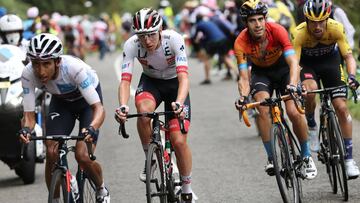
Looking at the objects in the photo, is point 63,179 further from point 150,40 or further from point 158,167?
point 150,40

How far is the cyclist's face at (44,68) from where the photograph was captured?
9.24m

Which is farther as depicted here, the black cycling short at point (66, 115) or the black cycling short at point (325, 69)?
the black cycling short at point (325, 69)

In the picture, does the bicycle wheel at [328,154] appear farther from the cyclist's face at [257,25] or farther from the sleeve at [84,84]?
the sleeve at [84,84]

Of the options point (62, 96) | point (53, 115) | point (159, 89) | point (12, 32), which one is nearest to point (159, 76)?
point (159, 89)

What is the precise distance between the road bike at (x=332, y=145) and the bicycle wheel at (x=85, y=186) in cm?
224

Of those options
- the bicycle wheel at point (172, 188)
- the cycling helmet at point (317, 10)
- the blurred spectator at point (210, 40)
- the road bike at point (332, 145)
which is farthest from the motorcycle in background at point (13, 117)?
the blurred spectator at point (210, 40)

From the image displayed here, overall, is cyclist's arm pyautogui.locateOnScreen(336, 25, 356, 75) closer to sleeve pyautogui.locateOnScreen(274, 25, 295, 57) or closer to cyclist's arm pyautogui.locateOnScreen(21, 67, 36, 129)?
sleeve pyautogui.locateOnScreen(274, 25, 295, 57)

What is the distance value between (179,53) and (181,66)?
0.16 meters

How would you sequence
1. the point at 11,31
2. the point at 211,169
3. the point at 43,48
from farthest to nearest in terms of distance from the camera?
the point at 11,31 → the point at 211,169 → the point at 43,48

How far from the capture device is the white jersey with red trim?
1003 cm

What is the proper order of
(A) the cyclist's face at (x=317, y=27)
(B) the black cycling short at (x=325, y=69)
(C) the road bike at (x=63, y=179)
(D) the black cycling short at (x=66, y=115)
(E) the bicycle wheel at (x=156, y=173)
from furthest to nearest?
(B) the black cycling short at (x=325, y=69), (A) the cyclist's face at (x=317, y=27), (D) the black cycling short at (x=66, y=115), (E) the bicycle wheel at (x=156, y=173), (C) the road bike at (x=63, y=179)

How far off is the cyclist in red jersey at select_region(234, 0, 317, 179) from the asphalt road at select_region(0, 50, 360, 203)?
2.28ft

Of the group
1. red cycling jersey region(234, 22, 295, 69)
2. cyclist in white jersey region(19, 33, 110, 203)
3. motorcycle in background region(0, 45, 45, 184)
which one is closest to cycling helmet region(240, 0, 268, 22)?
red cycling jersey region(234, 22, 295, 69)

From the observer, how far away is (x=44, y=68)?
9.29m
